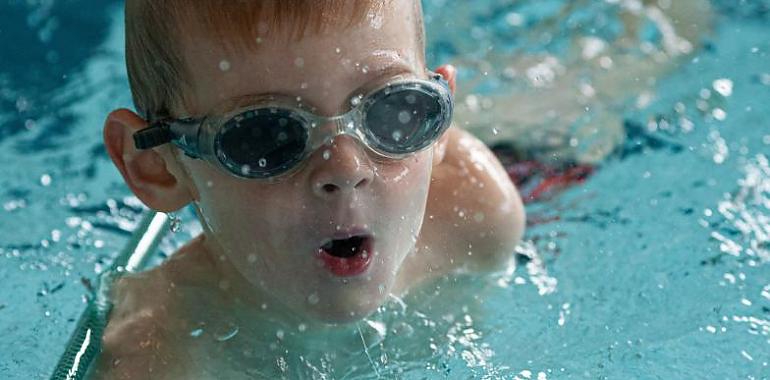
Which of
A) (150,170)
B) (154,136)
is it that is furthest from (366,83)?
(150,170)

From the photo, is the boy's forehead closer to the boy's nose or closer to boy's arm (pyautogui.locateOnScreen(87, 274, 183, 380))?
the boy's nose

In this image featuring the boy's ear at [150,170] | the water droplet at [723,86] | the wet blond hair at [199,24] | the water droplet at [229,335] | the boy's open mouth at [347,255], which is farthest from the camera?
the water droplet at [723,86]

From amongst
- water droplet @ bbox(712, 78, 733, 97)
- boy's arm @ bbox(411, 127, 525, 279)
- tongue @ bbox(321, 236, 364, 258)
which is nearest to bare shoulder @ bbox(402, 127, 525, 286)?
boy's arm @ bbox(411, 127, 525, 279)

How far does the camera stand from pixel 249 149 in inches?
66.7

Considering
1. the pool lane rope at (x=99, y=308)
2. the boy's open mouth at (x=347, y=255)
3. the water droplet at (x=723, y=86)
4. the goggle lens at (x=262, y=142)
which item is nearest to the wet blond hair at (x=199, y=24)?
the goggle lens at (x=262, y=142)

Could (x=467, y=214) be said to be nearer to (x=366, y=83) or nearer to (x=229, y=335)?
(x=229, y=335)

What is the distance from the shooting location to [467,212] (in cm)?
231

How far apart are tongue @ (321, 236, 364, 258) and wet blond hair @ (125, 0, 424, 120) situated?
32cm

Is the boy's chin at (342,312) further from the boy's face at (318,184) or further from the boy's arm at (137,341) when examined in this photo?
the boy's arm at (137,341)

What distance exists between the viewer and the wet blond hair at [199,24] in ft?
5.34

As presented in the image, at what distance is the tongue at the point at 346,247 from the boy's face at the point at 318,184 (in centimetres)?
3

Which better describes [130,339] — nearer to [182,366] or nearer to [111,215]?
[182,366]

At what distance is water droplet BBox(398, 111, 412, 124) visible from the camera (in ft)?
5.67

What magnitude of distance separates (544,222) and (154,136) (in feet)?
3.90
